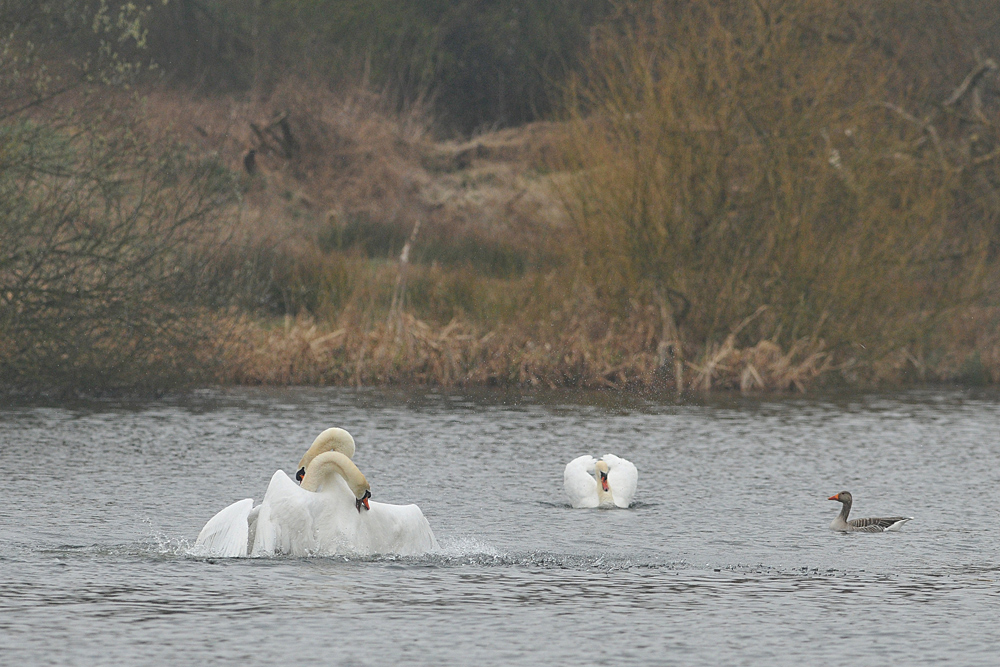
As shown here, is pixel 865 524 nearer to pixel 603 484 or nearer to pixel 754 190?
Answer: pixel 603 484

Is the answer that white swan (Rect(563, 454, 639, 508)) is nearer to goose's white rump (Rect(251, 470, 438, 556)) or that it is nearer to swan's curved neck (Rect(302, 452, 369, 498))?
goose's white rump (Rect(251, 470, 438, 556))

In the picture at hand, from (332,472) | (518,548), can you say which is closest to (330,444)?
(332,472)

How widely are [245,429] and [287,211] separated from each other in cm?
2050

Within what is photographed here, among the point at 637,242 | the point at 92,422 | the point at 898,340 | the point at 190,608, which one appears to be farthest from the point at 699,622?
the point at 898,340

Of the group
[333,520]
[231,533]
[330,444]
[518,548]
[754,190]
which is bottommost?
[518,548]

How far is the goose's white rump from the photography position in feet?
36.6

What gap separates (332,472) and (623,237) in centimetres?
1459

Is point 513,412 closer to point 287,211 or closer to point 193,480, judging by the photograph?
point 193,480

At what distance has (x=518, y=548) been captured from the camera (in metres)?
12.0

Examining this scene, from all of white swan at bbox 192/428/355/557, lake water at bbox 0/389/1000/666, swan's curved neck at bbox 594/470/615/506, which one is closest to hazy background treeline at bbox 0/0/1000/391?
lake water at bbox 0/389/1000/666

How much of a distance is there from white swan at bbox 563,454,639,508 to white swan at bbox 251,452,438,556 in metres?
3.22

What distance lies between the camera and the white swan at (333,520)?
1116 cm

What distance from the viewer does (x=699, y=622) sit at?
9.43 metres

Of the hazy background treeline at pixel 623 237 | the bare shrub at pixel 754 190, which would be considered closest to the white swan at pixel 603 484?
the hazy background treeline at pixel 623 237
